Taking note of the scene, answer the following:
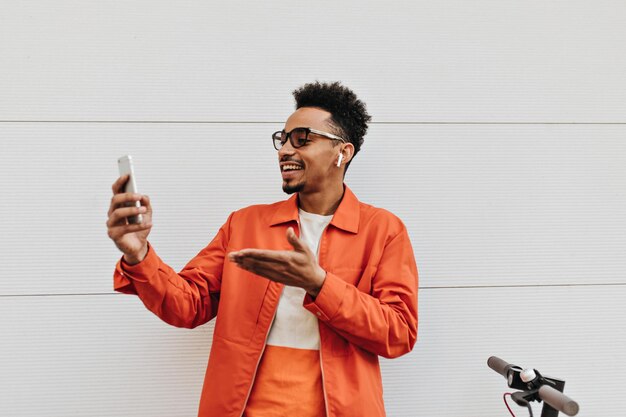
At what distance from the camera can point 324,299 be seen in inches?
58.0

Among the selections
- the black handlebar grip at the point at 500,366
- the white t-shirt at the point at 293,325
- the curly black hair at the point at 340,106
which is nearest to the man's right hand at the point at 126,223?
the white t-shirt at the point at 293,325

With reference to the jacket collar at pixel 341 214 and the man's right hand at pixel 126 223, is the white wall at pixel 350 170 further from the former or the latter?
the man's right hand at pixel 126 223

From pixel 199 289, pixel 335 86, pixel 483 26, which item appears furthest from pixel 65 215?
pixel 483 26

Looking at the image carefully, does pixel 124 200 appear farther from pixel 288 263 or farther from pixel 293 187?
pixel 293 187

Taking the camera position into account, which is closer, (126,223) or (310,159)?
(126,223)

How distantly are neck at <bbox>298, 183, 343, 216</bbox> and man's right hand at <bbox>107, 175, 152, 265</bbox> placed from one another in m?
0.54

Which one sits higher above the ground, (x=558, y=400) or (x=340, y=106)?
(x=340, y=106)

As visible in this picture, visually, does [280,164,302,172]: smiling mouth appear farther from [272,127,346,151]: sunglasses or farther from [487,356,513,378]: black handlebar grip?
[487,356,513,378]: black handlebar grip

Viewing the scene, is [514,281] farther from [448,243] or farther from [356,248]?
[356,248]

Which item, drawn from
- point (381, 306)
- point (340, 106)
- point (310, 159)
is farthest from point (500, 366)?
point (340, 106)

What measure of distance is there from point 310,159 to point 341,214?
0.64ft

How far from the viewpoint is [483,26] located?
2.24 metres

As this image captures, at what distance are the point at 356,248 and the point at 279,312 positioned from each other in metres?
0.29

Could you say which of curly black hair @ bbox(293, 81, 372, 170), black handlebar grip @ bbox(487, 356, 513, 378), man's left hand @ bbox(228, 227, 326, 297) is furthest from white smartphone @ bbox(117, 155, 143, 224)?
black handlebar grip @ bbox(487, 356, 513, 378)
